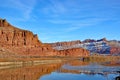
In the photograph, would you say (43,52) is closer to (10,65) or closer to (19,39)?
(19,39)

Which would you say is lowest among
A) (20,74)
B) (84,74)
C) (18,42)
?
(84,74)

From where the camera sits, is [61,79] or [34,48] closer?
[61,79]

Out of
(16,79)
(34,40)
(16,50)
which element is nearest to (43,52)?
(34,40)

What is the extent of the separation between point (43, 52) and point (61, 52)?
39617 mm

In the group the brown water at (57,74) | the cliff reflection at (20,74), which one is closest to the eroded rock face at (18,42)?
the brown water at (57,74)

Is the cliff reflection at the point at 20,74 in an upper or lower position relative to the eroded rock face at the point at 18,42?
lower

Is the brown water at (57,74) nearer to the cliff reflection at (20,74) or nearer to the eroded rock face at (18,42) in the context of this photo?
the cliff reflection at (20,74)

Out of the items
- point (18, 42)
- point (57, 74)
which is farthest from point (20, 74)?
point (18, 42)

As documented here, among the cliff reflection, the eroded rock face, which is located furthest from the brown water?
the eroded rock face

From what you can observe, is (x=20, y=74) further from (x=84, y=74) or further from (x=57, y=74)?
(x=84, y=74)

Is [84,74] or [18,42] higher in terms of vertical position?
[18,42]

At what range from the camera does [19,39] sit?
12338 cm

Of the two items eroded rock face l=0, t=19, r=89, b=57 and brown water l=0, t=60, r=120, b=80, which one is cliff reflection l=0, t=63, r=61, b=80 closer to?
brown water l=0, t=60, r=120, b=80

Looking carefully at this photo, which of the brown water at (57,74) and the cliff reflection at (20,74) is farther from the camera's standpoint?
the cliff reflection at (20,74)
